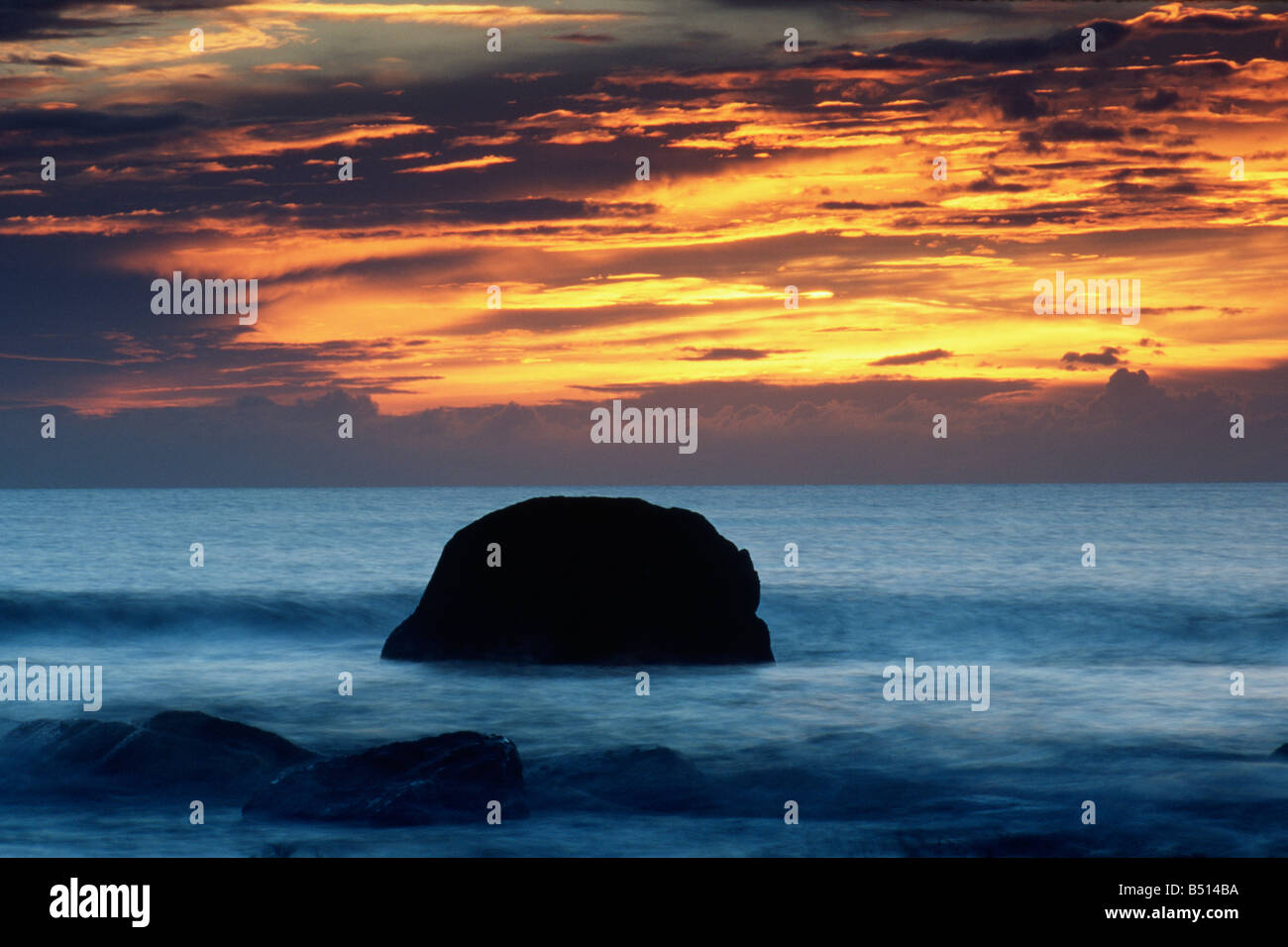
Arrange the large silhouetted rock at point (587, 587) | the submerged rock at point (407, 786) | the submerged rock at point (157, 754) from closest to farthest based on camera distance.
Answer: the submerged rock at point (407, 786), the submerged rock at point (157, 754), the large silhouetted rock at point (587, 587)

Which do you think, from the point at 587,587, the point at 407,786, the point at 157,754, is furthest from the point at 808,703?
the point at 157,754

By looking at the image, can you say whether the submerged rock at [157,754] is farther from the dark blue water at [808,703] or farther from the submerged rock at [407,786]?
the submerged rock at [407,786]

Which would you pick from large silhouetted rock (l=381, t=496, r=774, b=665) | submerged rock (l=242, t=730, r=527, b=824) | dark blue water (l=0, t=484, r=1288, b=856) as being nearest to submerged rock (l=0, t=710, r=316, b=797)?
dark blue water (l=0, t=484, r=1288, b=856)

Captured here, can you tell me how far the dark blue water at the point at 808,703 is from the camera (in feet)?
42.5

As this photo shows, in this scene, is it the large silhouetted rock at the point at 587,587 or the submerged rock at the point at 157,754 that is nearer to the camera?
the submerged rock at the point at 157,754

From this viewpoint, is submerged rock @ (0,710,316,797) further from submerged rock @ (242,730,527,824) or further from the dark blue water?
submerged rock @ (242,730,527,824)

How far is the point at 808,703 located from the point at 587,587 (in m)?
4.59

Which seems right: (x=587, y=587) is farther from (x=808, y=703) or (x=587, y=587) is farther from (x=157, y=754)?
(x=157, y=754)

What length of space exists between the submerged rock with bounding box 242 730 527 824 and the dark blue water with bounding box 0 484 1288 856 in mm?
320

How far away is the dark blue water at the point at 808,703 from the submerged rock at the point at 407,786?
1.05 ft

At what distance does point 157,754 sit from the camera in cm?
1449

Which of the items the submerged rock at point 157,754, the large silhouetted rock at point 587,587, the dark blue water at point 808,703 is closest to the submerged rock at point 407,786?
the dark blue water at point 808,703
